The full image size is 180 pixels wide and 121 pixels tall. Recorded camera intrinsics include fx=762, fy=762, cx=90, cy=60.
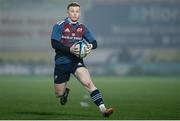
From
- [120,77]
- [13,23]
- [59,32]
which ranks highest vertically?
[59,32]

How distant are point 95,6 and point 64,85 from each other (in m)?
24.5

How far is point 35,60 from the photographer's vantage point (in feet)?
117

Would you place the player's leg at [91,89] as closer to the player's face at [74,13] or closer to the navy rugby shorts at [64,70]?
the navy rugby shorts at [64,70]

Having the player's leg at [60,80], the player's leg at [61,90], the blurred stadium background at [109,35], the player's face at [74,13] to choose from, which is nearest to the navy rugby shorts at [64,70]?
the player's leg at [60,80]

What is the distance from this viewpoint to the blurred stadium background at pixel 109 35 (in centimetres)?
3522

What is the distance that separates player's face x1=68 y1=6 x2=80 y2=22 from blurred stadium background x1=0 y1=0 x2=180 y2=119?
23.6 metres

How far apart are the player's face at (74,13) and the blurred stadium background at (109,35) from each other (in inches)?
930

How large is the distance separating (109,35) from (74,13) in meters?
24.7

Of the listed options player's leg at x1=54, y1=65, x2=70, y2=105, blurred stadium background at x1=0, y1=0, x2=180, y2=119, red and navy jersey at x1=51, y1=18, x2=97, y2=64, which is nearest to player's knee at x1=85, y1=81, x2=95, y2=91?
red and navy jersey at x1=51, y1=18, x2=97, y2=64

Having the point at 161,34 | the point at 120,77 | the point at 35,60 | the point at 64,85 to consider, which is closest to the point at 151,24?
the point at 161,34

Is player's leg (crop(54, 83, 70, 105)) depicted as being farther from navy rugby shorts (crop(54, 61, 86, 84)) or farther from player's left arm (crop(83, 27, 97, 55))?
player's left arm (crop(83, 27, 97, 55))

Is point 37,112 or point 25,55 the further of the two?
point 25,55

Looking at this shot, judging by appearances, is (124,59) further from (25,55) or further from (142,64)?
(25,55)

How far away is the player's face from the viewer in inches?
430
